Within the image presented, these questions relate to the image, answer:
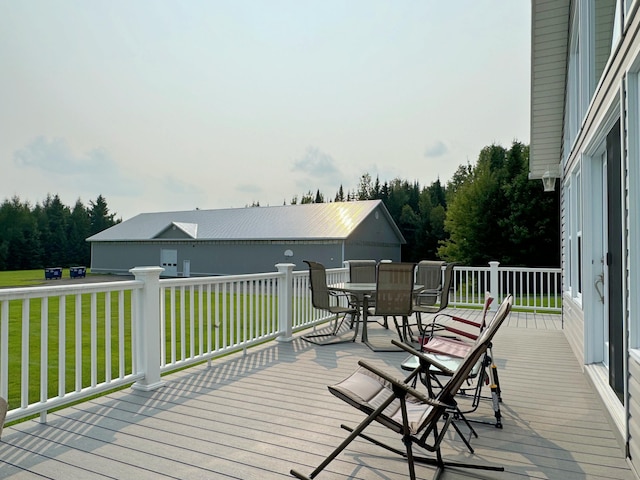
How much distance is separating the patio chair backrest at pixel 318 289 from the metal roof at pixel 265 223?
14.1m

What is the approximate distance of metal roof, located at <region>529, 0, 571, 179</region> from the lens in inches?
256

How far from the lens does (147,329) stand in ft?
12.5

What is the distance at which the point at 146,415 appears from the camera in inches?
131

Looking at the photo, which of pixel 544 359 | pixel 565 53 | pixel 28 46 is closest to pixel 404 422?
pixel 544 359

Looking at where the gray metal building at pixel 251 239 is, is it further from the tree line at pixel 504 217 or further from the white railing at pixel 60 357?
the white railing at pixel 60 357

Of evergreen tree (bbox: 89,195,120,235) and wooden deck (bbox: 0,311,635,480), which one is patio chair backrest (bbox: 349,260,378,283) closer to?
wooden deck (bbox: 0,311,635,480)

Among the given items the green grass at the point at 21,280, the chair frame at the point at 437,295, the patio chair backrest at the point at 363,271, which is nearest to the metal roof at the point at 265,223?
the green grass at the point at 21,280

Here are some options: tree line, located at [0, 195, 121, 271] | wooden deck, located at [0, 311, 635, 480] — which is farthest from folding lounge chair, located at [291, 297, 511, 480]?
tree line, located at [0, 195, 121, 271]

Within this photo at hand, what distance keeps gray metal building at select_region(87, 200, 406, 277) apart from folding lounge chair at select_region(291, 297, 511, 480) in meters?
17.9

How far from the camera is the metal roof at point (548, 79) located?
6.50 meters

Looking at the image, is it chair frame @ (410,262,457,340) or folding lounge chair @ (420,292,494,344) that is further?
chair frame @ (410,262,457,340)

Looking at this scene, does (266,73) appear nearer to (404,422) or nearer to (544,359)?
(544,359)

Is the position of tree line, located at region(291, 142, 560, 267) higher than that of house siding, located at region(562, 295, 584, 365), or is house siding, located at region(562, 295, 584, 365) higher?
tree line, located at region(291, 142, 560, 267)

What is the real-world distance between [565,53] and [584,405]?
18.8 ft
